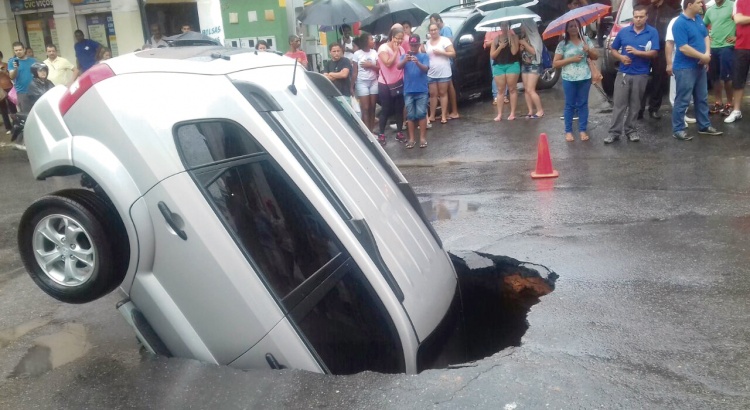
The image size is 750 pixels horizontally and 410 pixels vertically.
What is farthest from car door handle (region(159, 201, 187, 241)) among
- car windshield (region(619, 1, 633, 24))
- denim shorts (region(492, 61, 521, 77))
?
car windshield (region(619, 1, 633, 24))

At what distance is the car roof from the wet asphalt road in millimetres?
1621

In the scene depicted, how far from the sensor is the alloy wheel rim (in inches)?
157

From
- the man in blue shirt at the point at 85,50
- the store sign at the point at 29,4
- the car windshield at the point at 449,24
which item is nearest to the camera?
the car windshield at the point at 449,24

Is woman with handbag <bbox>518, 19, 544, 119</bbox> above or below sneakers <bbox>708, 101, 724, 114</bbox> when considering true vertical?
above

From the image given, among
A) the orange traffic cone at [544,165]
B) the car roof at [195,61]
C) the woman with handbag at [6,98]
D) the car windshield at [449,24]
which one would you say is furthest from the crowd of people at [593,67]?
the woman with handbag at [6,98]

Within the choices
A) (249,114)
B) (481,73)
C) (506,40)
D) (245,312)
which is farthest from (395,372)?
(481,73)

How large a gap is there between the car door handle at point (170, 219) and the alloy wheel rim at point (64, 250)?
48 cm

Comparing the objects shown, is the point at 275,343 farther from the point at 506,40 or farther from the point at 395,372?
the point at 506,40

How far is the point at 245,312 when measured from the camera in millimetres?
3760

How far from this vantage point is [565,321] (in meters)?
4.71

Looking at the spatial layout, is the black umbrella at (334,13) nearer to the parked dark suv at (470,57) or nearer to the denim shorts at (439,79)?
the denim shorts at (439,79)

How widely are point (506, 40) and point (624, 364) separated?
9144 millimetres

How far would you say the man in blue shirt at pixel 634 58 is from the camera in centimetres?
984

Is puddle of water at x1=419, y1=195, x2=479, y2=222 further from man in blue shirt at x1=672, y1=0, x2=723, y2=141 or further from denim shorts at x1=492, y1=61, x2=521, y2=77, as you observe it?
denim shorts at x1=492, y1=61, x2=521, y2=77
